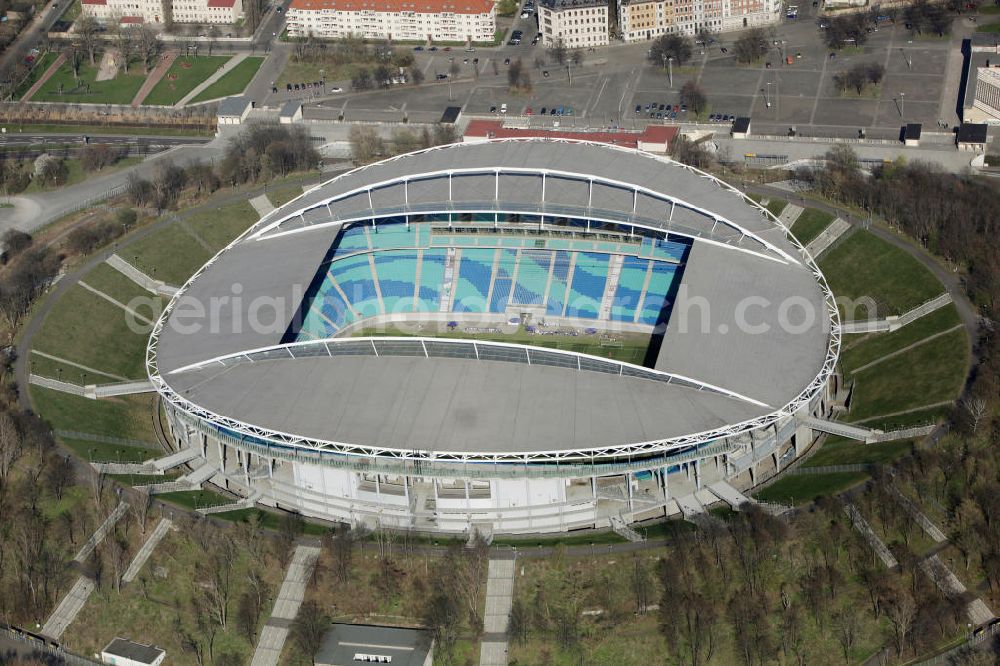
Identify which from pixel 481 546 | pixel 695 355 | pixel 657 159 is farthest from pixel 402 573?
pixel 657 159

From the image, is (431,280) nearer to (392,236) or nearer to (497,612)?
(392,236)

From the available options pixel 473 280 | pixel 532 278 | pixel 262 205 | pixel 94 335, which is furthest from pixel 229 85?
pixel 532 278

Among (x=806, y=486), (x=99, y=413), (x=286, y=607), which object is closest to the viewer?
(x=286, y=607)

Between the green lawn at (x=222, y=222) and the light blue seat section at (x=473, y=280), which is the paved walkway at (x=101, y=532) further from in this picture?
the green lawn at (x=222, y=222)

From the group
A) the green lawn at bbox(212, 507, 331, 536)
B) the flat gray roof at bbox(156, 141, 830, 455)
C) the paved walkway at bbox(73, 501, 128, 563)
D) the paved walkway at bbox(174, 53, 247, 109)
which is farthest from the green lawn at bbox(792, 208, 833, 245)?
the paved walkway at bbox(174, 53, 247, 109)

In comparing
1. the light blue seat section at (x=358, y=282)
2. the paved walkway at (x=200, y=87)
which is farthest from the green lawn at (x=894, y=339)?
the paved walkway at (x=200, y=87)

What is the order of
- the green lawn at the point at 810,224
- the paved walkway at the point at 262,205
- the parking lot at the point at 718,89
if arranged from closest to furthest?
the green lawn at the point at 810,224 → the paved walkway at the point at 262,205 → the parking lot at the point at 718,89

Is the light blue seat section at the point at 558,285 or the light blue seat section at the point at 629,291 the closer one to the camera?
the light blue seat section at the point at 629,291
